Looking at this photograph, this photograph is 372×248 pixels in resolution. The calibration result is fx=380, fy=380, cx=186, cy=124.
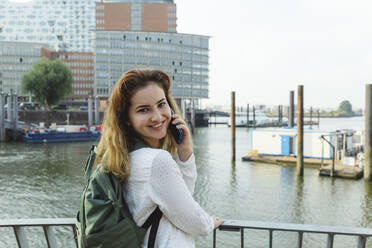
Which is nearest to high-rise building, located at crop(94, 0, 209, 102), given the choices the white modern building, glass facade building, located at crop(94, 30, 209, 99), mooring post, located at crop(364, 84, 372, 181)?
glass facade building, located at crop(94, 30, 209, 99)

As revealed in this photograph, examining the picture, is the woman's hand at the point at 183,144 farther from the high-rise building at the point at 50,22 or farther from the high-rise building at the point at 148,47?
the high-rise building at the point at 50,22

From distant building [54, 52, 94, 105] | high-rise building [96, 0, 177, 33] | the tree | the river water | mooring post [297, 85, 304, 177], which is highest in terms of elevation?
high-rise building [96, 0, 177, 33]

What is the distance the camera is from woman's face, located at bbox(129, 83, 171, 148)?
192cm

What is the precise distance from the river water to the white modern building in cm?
13552

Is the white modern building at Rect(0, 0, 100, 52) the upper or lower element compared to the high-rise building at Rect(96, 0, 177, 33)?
upper

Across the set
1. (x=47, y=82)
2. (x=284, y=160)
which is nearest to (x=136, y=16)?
(x=47, y=82)

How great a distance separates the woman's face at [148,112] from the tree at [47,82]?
66.2 metres

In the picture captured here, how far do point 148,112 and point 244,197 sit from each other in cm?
1426

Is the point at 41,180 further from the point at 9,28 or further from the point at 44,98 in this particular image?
the point at 9,28

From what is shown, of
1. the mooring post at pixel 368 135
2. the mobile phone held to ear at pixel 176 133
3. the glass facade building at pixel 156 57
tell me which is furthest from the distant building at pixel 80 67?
the mobile phone held to ear at pixel 176 133

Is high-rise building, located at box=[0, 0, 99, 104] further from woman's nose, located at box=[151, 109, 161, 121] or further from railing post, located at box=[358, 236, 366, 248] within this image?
railing post, located at box=[358, 236, 366, 248]

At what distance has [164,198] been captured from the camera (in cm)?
166

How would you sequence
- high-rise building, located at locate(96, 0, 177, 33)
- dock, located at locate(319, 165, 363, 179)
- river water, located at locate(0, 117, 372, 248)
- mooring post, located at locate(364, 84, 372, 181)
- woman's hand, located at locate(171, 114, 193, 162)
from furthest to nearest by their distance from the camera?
high-rise building, located at locate(96, 0, 177, 33) < dock, located at locate(319, 165, 363, 179) < mooring post, located at locate(364, 84, 372, 181) < river water, located at locate(0, 117, 372, 248) < woman's hand, located at locate(171, 114, 193, 162)

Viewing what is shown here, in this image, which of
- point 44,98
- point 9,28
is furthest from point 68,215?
point 9,28
